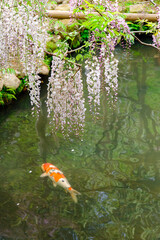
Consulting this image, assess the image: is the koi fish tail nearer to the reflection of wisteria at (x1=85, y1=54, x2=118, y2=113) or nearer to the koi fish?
the koi fish

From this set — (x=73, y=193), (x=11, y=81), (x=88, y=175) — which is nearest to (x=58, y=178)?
(x=73, y=193)

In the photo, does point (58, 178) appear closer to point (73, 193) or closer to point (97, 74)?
point (73, 193)

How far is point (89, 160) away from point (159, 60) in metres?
6.63

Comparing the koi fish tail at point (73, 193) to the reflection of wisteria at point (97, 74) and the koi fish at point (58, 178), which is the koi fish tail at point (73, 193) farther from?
A: the reflection of wisteria at point (97, 74)

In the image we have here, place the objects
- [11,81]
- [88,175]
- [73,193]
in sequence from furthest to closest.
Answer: [11,81] < [88,175] < [73,193]

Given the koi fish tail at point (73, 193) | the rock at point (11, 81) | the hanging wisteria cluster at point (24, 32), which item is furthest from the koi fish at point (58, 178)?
the rock at point (11, 81)

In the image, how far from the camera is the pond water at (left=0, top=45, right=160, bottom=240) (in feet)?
12.1

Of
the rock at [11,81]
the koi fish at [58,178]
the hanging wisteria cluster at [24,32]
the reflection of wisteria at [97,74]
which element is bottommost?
the koi fish at [58,178]

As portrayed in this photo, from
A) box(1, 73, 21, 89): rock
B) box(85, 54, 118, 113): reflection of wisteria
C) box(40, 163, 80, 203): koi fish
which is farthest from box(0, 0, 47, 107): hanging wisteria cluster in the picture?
box(1, 73, 21, 89): rock

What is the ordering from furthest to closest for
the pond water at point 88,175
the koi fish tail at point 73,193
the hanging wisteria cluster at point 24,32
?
the koi fish tail at point 73,193 → the pond water at point 88,175 → the hanging wisteria cluster at point 24,32

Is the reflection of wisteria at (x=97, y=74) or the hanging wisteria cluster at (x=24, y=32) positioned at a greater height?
the hanging wisteria cluster at (x=24, y=32)

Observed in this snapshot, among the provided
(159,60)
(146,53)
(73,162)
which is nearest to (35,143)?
(73,162)

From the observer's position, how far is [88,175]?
464 cm

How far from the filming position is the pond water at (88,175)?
3.70m
